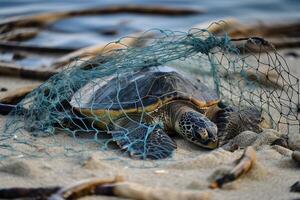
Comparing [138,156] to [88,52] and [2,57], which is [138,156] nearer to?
[88,52]

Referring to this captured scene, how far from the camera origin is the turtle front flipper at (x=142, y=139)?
3.63 metres

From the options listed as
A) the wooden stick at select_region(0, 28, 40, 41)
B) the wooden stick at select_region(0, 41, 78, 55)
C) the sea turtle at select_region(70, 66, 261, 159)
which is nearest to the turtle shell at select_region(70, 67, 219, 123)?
the sea turtle at select_region(70, 66, 261, 159)

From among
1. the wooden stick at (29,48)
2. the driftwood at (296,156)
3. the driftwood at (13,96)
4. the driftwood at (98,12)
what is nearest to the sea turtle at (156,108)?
the driftwood at (13,96)

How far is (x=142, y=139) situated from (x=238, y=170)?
3.46ft

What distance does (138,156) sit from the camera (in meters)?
3.58

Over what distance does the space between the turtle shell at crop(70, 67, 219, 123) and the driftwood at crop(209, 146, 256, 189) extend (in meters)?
1.16

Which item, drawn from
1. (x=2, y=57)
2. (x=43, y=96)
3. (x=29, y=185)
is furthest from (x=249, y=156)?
(x=2, y=57)

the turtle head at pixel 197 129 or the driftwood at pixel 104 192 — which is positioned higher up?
the driftwood at pixel 104 192

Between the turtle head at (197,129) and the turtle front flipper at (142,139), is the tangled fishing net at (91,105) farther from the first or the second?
the turtle head at (197,129)

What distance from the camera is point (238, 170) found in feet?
9.71

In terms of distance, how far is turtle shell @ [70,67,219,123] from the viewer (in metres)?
4.14

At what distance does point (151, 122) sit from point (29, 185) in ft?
4.70

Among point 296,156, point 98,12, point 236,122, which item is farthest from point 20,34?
point 296,156

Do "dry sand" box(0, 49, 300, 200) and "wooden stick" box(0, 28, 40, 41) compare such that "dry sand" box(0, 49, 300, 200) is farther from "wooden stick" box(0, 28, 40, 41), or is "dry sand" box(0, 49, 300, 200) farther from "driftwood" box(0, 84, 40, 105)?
"wooden stick" box(0, 28, 40, 41)
